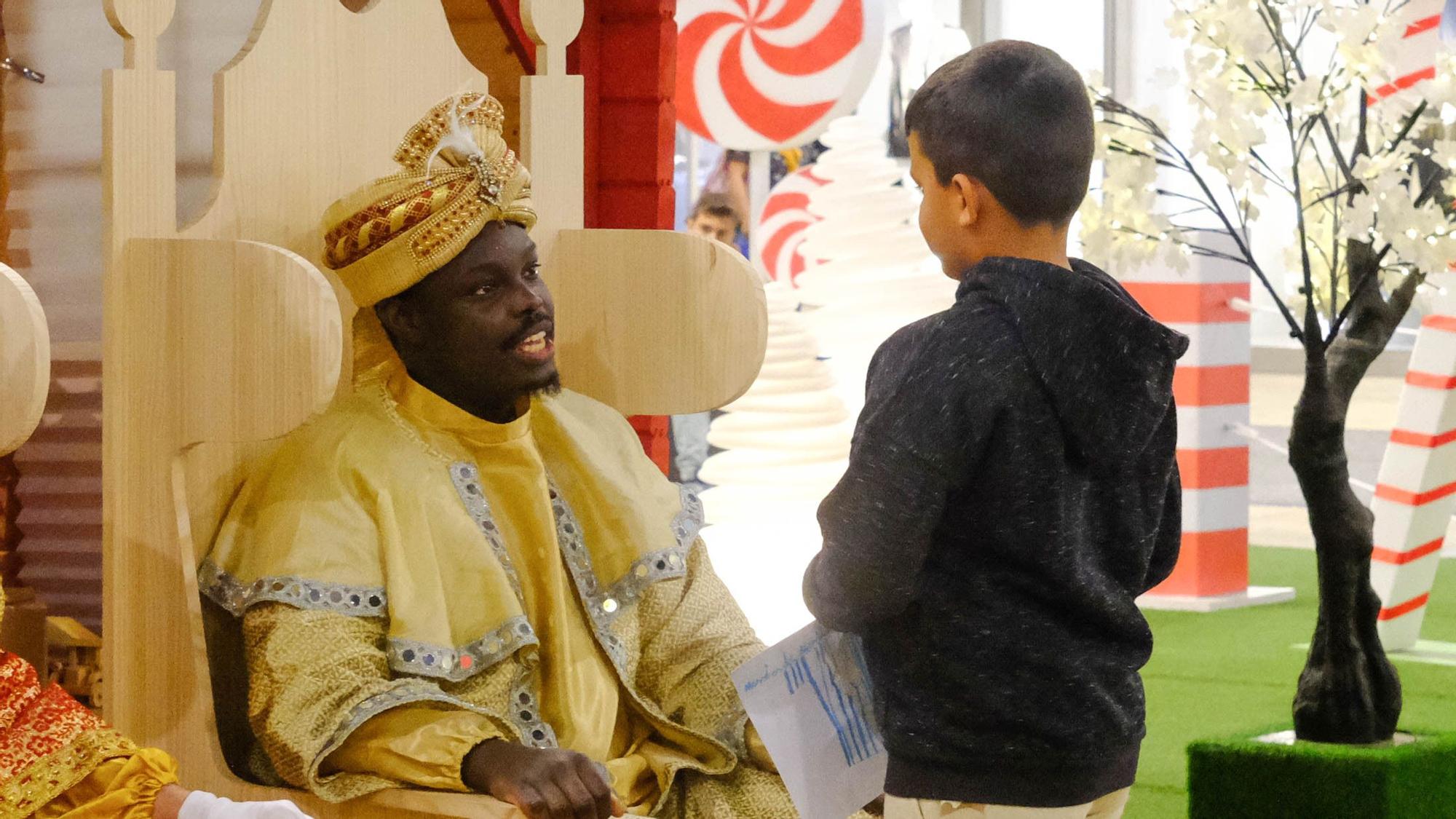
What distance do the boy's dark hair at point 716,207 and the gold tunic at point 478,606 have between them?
11.9ft

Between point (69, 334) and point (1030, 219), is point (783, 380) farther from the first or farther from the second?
point (1030, 219)

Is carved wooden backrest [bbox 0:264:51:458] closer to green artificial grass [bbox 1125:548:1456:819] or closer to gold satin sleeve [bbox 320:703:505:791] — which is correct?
gold satin sleeve [bbox 320:703:505:791]

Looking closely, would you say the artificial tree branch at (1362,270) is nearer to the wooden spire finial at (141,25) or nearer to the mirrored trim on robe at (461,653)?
the mirrored trim on robe at (461,653)

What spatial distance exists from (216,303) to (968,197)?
78cm

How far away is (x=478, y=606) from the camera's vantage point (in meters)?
1.89

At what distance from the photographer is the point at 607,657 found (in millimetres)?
2020

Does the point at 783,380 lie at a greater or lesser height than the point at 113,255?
lesser

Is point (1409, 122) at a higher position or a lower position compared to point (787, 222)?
higher

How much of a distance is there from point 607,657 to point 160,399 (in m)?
0.58

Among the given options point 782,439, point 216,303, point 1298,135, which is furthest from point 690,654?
point 782,439

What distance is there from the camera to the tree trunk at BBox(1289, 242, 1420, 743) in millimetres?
2809

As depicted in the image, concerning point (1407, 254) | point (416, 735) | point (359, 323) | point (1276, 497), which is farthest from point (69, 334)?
point (1276, 497)

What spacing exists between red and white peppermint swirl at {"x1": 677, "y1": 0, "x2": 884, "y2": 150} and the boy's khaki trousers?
351 centimetres

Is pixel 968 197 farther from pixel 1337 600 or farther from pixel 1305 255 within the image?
pixel 1337 600
